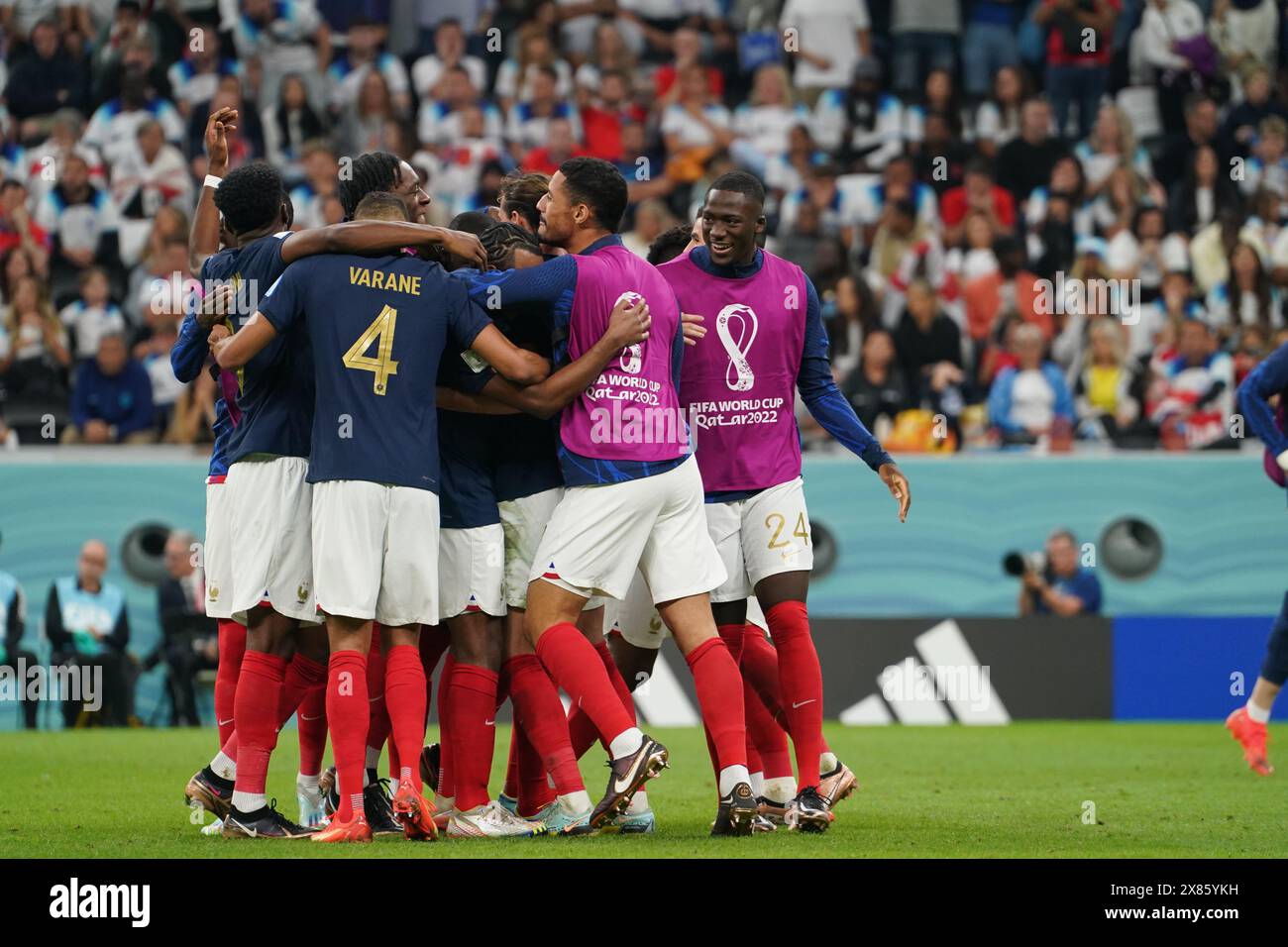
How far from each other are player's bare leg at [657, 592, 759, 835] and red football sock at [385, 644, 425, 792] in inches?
39.9

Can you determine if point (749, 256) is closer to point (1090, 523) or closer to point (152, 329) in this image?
point (1090, 523)

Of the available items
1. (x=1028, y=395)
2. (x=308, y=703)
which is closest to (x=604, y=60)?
(x=1028, y=395)

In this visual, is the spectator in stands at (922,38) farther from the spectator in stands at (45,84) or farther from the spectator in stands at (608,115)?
the spectator in stands at (45,84)

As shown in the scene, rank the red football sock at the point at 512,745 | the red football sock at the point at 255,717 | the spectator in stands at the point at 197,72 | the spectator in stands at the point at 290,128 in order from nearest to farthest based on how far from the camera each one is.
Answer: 1. the red football sock at the point at 255,717
2. the red football sock at the point at 512,745
3. the spectator in stands at the point at 290,128
4. the spectator in stands at the point at 197,72

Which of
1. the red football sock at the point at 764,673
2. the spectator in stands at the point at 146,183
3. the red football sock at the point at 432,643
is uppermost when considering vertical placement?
the spectator in stands at the point at 146,183

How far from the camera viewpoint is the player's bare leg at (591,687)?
6676mm

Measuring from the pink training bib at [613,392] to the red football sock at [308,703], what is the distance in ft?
4.88

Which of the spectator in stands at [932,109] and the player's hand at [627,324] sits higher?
the spectator in stands at [932,109]

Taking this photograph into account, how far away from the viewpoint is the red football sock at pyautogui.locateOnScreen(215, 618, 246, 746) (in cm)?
784

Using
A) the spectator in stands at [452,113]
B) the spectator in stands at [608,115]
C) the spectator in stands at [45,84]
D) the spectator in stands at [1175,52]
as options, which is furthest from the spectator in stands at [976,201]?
the spectator in stands at [45,84]

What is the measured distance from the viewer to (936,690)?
14.1m

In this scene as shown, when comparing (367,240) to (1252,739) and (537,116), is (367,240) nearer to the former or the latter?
(1252,739)
